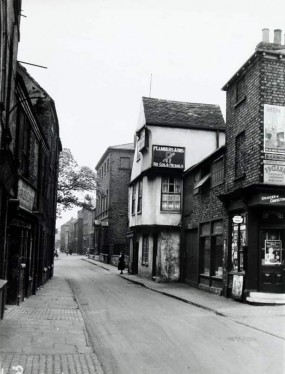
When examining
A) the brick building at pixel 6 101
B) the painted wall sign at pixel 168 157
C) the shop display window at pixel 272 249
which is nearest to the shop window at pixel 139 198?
the painted wall sign at pixel 168 157

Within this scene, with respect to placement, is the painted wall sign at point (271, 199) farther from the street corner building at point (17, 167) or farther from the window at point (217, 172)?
the street corner building at point (17, 167)

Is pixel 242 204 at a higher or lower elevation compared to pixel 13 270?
higher

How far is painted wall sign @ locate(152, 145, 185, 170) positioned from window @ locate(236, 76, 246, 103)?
7887 millimetres

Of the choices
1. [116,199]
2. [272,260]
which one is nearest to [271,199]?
[272,260]

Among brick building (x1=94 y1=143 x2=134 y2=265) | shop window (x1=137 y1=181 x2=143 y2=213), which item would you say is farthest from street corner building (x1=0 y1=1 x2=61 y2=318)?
brick building (x1=94 y1=143 x2=134 y2=265)

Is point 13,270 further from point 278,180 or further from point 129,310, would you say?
point 278,180

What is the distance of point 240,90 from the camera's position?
55.2ft

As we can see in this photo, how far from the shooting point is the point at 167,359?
24.0ft

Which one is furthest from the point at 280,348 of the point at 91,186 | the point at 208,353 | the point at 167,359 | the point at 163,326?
the point at 91,186

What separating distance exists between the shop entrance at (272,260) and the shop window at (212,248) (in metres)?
3.01

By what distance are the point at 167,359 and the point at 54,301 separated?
832cm

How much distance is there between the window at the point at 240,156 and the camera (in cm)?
1595

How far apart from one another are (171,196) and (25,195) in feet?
41.1

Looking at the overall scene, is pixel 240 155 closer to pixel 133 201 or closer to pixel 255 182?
pixel 255 182
